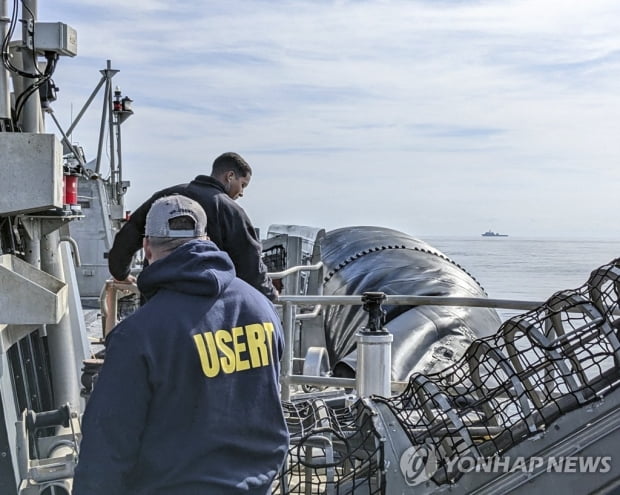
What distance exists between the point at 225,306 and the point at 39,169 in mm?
2222

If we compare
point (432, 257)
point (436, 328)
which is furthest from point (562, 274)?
point (436, 328)

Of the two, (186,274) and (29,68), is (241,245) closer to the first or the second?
(29,68)

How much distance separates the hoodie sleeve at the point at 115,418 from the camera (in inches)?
90.0

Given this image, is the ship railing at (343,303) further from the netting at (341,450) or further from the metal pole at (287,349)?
the netting at (341,450)

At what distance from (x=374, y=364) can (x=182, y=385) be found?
2495 mm

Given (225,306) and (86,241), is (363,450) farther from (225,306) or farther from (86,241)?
(86,241)

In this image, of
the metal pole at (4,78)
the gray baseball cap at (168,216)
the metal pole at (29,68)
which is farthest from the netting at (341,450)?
the metal pole at (29,68)

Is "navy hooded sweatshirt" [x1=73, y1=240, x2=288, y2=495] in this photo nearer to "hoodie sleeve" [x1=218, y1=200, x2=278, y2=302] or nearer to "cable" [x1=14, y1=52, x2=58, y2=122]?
"hoodie sleeve" [x1=218, y1=200, x2=278, y2=302]

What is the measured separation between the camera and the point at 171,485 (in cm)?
238

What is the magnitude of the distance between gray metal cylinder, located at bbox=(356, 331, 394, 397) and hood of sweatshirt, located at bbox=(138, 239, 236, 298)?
243 cm

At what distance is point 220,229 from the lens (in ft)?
15.2

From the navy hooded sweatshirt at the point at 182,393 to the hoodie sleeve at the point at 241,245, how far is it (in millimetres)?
2142

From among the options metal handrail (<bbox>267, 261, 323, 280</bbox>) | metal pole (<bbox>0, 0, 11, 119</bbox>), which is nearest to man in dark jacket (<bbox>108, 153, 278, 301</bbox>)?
metal handrail (<bbox>267, 261, 323, 280</bbox>)

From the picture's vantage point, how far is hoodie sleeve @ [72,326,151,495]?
2287 mm
